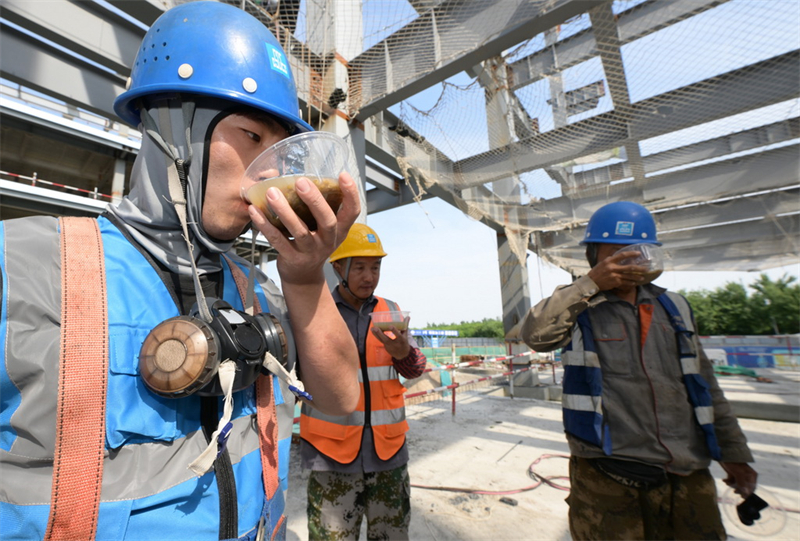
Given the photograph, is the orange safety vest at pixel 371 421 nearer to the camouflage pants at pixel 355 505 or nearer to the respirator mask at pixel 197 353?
the camouflage pants at pixel 355 505

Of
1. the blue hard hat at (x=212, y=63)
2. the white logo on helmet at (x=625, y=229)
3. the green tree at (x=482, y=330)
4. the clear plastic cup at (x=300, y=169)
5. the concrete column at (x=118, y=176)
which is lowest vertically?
the green tree at (x=482, y=330)

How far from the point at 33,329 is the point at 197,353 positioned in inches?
12.3

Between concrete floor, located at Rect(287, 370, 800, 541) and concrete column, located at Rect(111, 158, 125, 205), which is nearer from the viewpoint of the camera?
concrete floor, located at Rect(287, 370, 800, 541)

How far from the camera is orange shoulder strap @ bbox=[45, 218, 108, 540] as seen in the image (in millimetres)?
708

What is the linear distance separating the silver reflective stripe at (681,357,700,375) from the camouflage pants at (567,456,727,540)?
1.71 ft

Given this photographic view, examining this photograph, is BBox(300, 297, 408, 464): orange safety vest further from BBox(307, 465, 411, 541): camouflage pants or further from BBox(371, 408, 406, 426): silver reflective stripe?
BBox(307, 465, 411, 541): camouflage pants

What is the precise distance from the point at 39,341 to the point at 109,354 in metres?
0.12

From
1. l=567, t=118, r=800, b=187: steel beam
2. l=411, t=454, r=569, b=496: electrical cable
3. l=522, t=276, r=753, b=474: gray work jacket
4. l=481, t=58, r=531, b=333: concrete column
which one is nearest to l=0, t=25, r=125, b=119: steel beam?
l=481, t=58, r=531, b=333: concrete column

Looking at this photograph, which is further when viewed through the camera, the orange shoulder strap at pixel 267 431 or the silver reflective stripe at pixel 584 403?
the silver reflective stripe at pixel 584 403

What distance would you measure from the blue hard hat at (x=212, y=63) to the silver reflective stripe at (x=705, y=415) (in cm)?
252

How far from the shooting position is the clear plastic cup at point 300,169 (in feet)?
2.83

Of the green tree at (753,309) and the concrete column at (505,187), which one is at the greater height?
the concrete column at (505,187)

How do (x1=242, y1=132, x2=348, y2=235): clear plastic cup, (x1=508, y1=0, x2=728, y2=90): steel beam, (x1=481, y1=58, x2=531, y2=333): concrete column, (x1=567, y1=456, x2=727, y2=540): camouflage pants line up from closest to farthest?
(x1=242, y1=132, x2=348, y2=235): clear plastic cup, (x1=567, y1=456, x2=727, y2=540): camouflage pants, (x1=508, y1=0, x2=728, y2=90): steel beam, (x1=481, y1=58, x2=531, y2=333): concrete column

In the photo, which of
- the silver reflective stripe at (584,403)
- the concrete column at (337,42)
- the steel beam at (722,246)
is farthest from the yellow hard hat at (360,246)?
the steel beam at (722,246)
